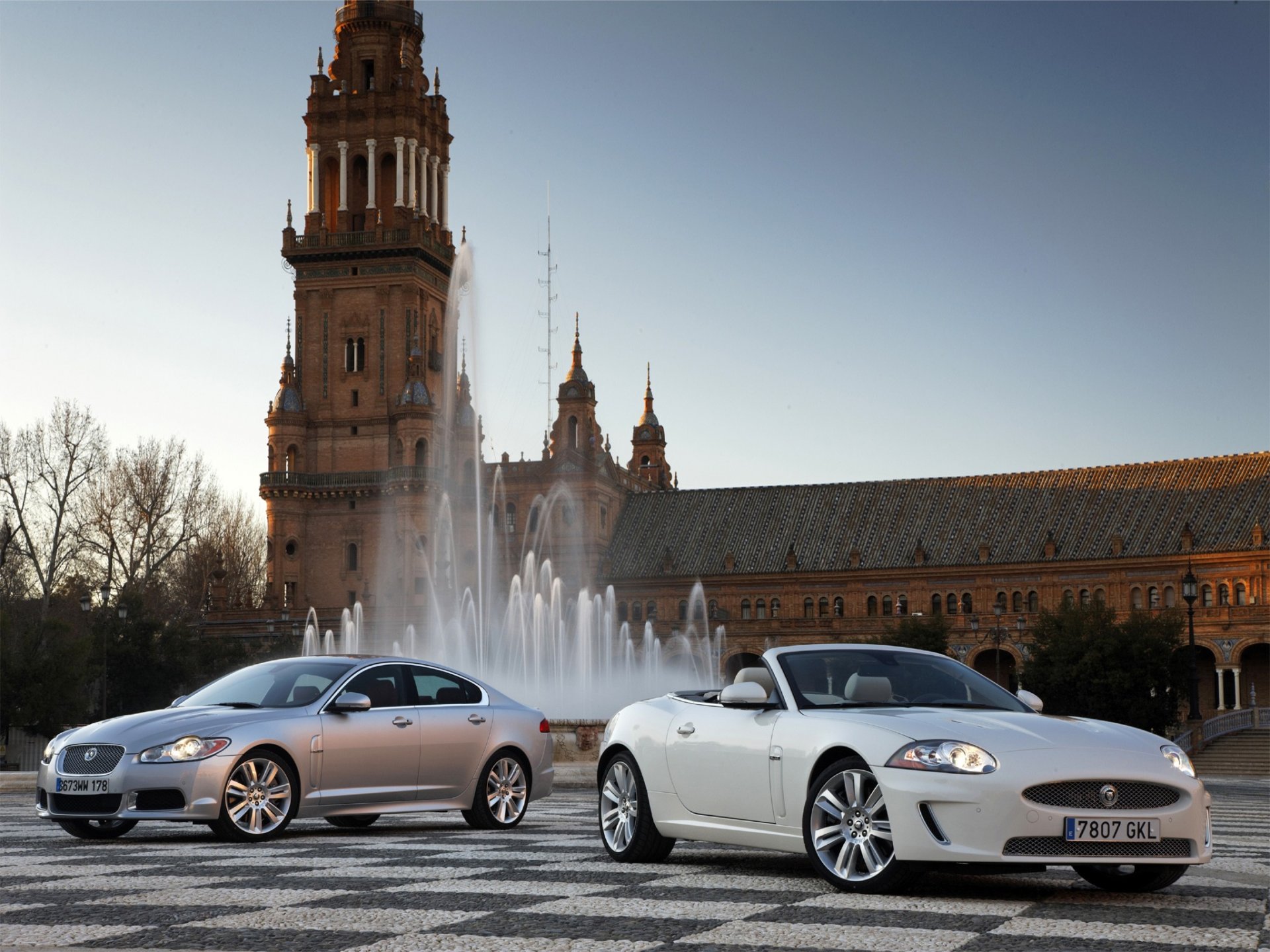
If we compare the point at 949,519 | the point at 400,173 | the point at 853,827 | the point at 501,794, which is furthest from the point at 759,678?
the point at 400,173

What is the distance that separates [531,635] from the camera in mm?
69375

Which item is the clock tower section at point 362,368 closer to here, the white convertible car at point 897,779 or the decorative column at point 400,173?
the decorative column at point 400,173

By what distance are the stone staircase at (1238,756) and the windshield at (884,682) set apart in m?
46.0

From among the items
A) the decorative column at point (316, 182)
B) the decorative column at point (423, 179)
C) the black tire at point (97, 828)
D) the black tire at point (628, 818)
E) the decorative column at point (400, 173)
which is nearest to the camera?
the black tire at point (628, 818)

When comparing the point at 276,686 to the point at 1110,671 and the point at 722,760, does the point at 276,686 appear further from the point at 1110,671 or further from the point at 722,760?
the point at 1110,671

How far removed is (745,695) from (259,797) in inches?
186

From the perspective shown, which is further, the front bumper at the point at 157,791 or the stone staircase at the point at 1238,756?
the stone staircase at the point at 1238,756

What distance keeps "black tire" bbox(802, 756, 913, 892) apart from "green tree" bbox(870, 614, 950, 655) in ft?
194

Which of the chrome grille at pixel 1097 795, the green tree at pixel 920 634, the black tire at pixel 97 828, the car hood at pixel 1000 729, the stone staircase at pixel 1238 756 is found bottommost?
the stone staircase at pixel 1238 756

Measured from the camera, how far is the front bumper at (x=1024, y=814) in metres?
8.16

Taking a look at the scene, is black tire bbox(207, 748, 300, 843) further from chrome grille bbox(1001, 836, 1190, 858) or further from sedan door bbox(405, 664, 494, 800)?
chrome grille bbox(1001, 836, 1190, 858)

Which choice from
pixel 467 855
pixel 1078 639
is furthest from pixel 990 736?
pixel 1078 639

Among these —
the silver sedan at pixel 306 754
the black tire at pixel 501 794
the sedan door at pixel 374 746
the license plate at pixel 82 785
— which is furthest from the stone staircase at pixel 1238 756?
the license plate at pixel 82 785

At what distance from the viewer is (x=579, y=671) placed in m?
65.1
